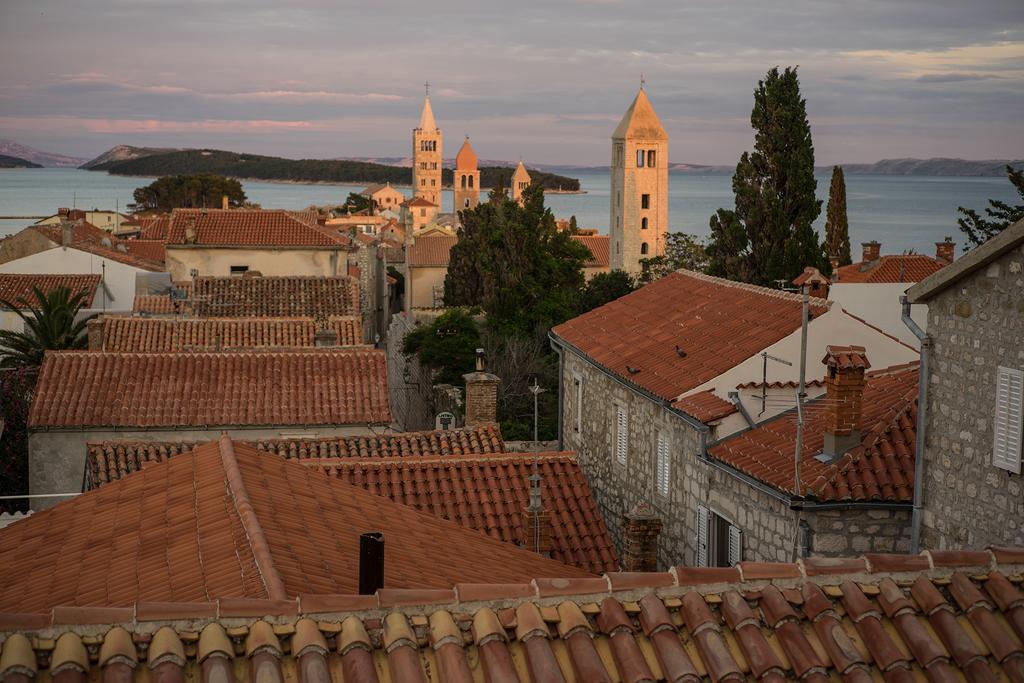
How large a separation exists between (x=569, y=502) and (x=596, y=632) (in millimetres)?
9720

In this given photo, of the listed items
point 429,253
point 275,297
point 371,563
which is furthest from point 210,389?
point 429,253

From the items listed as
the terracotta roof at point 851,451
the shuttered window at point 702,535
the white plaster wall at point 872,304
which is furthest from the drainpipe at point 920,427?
the white plaster wall at point 872,304

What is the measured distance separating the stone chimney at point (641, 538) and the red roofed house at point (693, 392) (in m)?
0.80

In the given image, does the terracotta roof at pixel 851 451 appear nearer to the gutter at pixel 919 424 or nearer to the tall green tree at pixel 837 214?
the gutter at pixel 919 424

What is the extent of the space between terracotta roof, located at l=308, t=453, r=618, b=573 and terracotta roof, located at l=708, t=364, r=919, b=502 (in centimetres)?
251

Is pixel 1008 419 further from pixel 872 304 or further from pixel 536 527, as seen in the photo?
pixel 872 304

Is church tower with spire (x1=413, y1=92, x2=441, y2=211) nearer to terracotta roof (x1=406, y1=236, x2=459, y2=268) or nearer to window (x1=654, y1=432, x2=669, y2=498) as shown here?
terracotta roof (x1=406, y1=236, x2=459, y2=268)

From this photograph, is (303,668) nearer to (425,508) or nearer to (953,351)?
(953,351)

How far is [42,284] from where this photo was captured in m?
36.9

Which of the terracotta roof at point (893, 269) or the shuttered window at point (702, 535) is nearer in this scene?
the shuttered window at point (702, 535)

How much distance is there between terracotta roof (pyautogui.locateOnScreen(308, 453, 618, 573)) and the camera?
47.4 feet

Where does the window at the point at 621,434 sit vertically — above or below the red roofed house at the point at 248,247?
below

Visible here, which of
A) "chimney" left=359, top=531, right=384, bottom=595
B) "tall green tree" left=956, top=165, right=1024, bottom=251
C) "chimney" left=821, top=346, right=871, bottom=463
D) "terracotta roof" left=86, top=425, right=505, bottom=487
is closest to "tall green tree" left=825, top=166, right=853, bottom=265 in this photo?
"tall green tree" left=956, top=165, right=1024, bottom=251

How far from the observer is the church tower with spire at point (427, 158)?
194000mm
